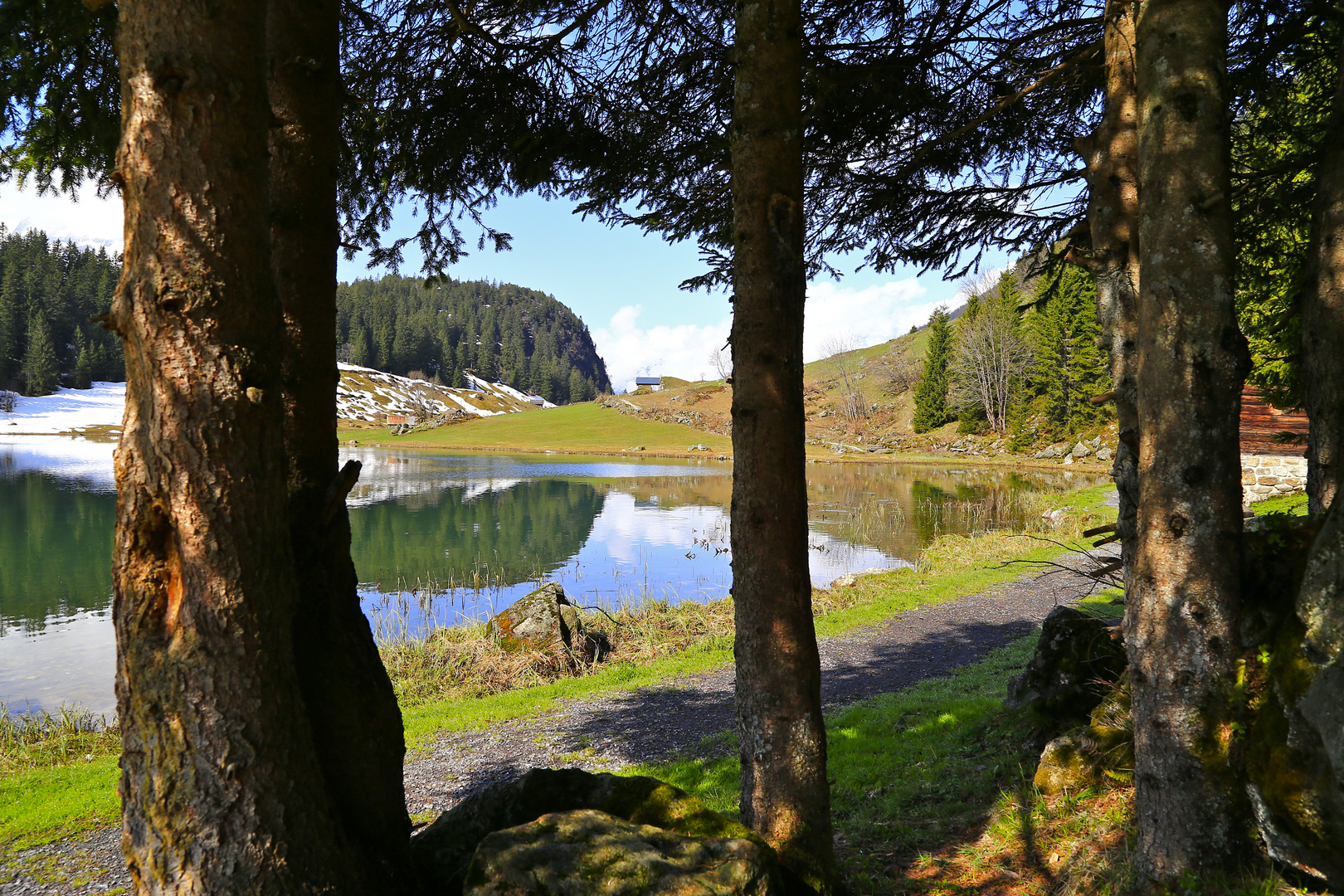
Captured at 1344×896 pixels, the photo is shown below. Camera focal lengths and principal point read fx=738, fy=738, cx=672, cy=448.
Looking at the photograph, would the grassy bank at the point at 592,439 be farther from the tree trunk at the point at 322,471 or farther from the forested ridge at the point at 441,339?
the tree trunk at the point at 322,471

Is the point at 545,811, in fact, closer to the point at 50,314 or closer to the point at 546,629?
the point at 546,629

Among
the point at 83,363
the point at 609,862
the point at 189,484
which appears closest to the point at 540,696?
the point at 609,862

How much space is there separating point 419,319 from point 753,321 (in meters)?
126

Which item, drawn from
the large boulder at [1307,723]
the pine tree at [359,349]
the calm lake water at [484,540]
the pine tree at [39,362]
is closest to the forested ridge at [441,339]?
the pine tree at [359,349]

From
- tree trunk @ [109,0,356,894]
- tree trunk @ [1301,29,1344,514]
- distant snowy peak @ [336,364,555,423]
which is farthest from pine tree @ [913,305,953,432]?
tree trunk @ [109,0,356,894]

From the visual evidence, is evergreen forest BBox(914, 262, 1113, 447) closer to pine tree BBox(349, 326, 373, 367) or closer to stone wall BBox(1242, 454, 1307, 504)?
stone wall BBox(1242, 454, 1307, 504)

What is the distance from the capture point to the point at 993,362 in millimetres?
51344

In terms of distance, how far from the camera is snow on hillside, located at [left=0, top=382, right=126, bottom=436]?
6762 centimetres

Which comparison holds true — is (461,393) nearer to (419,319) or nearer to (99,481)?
(419,319)

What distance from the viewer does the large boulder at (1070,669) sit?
4500mm

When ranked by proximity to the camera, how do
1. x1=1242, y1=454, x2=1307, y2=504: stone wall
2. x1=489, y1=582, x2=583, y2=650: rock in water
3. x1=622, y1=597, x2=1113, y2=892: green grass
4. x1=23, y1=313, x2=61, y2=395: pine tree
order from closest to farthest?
x1=622, y1=597, x2=1113, y2=892: green grass
x1=489, y1=582, x2=583, y2=650: rock in water
x1=1242, y1=454, x2=1307, y2=504: stone wall
x1=23, y1=313, x2=61, y2=395: pine tree

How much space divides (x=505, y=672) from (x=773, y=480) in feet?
22.2

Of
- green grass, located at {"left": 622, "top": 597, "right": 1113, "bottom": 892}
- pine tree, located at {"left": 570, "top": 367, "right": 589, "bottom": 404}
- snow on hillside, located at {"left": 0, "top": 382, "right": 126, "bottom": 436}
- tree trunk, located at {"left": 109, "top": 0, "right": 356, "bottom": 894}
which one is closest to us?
A: tree trunk, located at {"left": 109, "top": 0, "right": 356, "bottom": 894}

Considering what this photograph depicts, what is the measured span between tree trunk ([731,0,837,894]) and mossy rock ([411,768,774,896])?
1.14 ft
